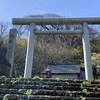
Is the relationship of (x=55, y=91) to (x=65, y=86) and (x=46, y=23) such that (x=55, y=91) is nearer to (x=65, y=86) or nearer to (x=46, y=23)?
(x=65, y=86)

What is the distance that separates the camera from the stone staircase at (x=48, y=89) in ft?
15.9

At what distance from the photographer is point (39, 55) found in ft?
78.2

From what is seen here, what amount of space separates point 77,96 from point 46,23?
3.87m

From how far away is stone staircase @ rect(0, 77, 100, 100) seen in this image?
4.84 metres

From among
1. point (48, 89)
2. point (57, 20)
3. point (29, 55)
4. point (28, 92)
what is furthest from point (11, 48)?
point (28, 92)

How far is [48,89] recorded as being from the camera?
529 centimetres

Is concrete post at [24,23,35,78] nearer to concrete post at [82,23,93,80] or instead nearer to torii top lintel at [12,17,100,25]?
torii top lintel at [12,17,100,25]

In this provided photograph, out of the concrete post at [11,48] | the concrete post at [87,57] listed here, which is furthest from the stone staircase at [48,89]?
the concrete post at [11,48]

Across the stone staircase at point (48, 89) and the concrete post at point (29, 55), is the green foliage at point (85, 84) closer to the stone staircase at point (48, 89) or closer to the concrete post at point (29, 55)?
the stone staircase at point (48, 89)

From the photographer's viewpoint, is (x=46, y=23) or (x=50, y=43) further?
(x=50, y=43)

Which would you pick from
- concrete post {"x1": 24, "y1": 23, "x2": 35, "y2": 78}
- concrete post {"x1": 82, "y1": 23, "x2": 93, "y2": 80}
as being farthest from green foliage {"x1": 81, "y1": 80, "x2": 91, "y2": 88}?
concrete post {"x1": 24, "y1": 23, "x2": 35, "y2": 78}

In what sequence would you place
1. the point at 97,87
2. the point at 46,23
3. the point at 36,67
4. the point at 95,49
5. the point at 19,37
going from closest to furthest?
the point at 97,87
the point at 46,23
the point at 36,67
the point at 95,49
the point at 19,37

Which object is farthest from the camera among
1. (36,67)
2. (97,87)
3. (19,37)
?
(19,37)

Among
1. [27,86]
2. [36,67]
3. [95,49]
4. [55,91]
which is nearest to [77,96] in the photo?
[55,91]
